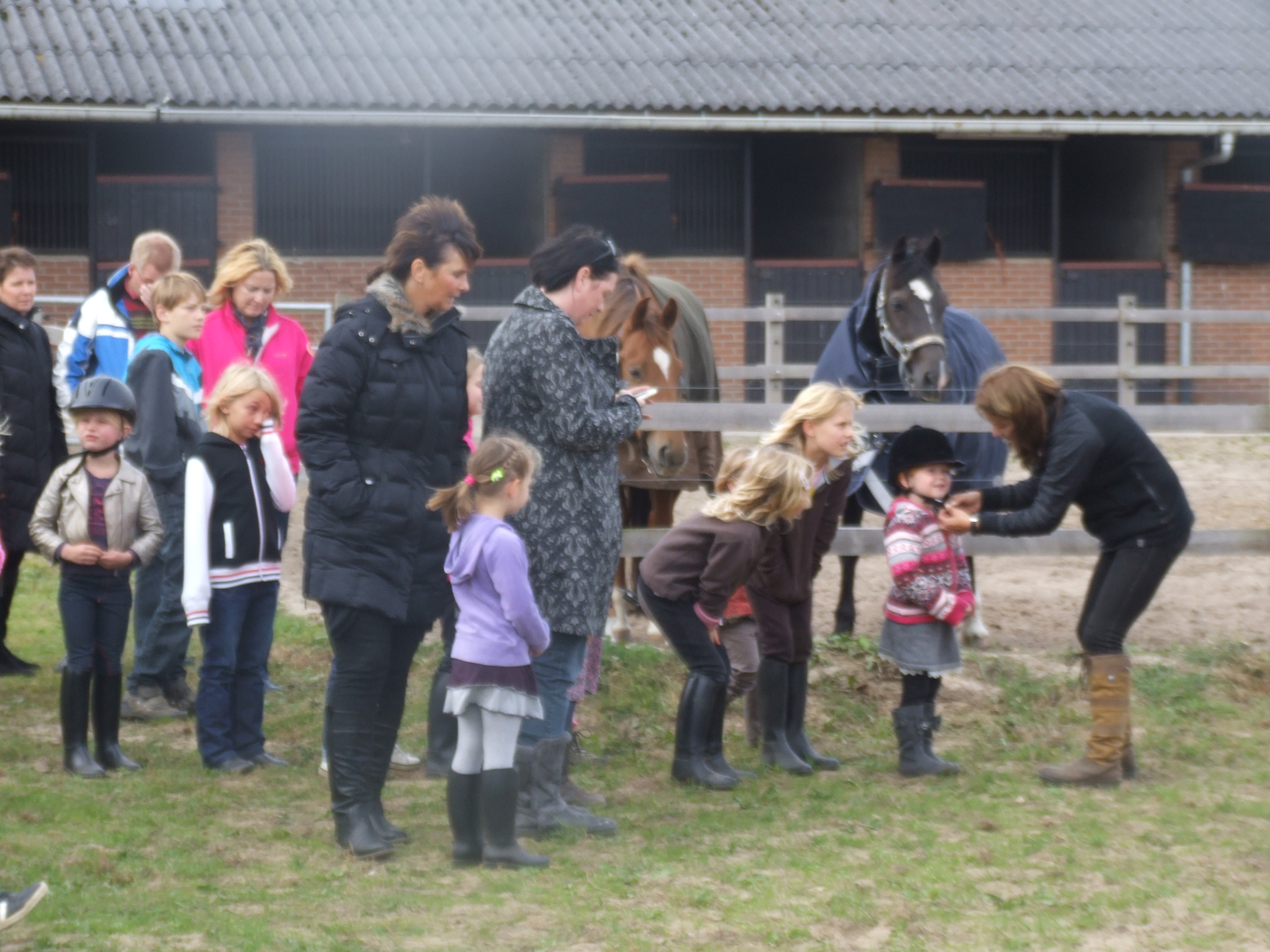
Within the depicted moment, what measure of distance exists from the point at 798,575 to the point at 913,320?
7.52 ft

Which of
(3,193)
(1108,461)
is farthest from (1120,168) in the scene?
(1108,461)

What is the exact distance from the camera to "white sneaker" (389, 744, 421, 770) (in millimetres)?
5348

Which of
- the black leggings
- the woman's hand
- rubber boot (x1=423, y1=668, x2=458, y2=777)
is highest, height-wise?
the woman's hand

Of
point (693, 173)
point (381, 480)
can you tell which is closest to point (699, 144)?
point (693, 173)

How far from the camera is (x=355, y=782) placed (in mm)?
4305

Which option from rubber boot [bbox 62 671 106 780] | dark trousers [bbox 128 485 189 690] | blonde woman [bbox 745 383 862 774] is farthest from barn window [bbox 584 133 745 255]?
rubber boot [bbox 62 671 106 780]

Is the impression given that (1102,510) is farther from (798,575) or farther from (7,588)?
(7,588)

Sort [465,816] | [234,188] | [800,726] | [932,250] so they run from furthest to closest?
[234,188] → [932,250] → [800,726] → [465,816]

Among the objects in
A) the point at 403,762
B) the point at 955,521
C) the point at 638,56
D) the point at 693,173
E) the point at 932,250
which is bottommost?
the point at 403,762

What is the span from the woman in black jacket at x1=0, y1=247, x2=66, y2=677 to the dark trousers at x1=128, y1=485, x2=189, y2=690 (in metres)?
0.60

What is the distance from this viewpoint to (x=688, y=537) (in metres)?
4.98

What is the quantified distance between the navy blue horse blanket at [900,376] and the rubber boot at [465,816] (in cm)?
344

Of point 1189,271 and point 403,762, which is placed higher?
point 1189,271

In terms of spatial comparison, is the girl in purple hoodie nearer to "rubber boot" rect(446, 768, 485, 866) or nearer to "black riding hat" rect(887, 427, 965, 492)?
"rubber boot" rect(446, 768, 485, 866)
